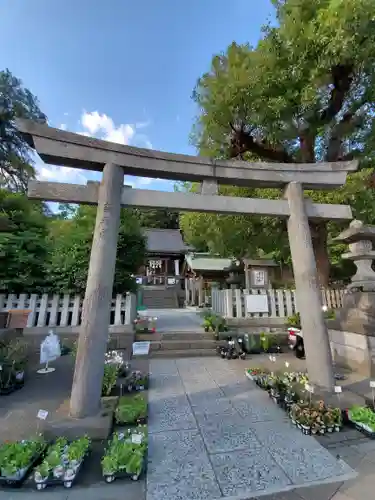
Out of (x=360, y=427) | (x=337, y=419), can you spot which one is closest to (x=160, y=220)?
(x=337, y=419)

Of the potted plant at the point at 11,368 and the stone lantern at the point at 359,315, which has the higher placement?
the stone lantern at the point at 359,315

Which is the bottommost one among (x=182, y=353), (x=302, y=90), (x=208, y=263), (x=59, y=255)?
(x=182, y=353)

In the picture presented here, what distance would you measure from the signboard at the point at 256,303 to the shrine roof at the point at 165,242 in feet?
45.8

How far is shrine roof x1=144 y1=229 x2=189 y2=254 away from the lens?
2208cm

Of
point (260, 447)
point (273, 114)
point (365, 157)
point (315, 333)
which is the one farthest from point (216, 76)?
point (260, 447)

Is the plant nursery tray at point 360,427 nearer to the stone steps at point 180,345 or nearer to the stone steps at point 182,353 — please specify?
the stone steps at point 182,353

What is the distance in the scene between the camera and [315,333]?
356 centimetres

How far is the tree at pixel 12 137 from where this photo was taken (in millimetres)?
15747

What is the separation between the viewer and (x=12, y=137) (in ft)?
52.6

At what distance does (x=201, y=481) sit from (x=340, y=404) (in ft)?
7.34

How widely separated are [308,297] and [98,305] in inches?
123

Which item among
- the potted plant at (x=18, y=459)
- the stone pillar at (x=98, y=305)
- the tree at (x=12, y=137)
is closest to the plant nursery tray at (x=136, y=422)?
the stone pillar at (x=98, y=305)

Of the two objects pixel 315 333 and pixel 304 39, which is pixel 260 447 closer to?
pixel 315 333

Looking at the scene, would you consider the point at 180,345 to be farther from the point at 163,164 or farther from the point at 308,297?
the point at 163,164
